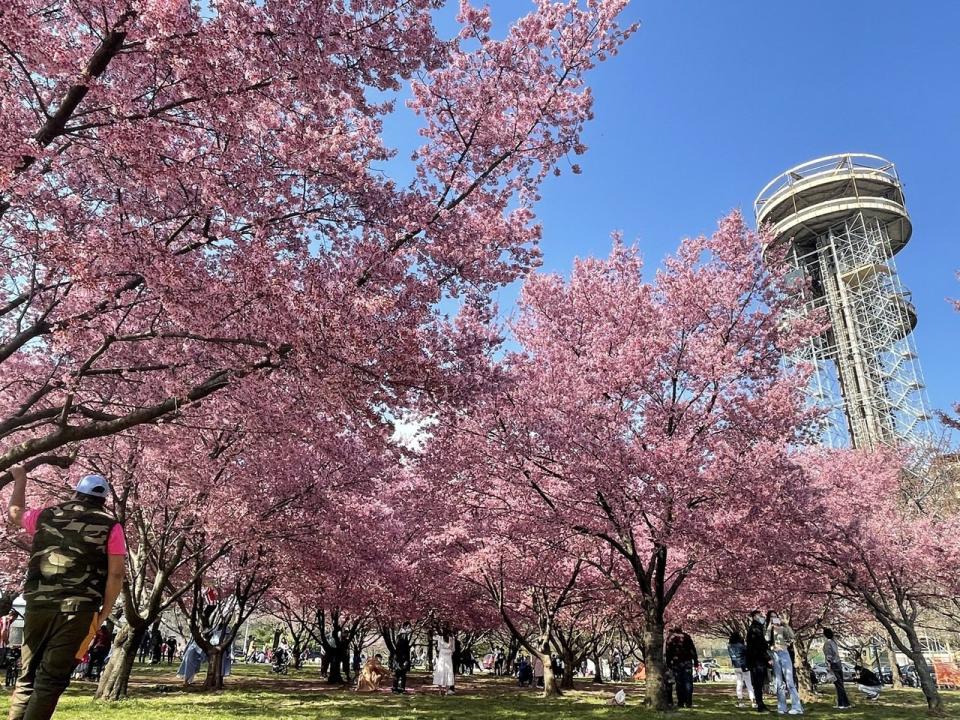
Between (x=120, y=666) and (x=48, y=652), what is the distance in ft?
37.1

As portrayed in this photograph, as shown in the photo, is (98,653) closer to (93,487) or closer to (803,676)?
(93,487)

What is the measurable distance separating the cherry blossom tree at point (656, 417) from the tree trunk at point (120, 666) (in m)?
7.82

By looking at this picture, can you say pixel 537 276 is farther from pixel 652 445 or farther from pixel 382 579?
pixel 382 579

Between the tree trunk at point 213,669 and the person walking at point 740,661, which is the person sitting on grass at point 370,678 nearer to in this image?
the tree trunk at point 213,669

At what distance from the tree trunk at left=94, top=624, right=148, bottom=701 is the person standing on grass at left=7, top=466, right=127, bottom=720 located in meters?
10.9

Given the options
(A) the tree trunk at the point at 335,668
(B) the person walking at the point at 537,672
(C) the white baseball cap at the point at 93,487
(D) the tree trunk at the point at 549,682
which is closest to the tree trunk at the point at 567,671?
(D) the tree trunk at the point at 549,682

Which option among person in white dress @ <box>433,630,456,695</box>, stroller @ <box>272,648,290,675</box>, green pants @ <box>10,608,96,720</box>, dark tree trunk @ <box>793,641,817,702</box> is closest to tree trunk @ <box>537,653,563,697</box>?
person in white dress @ <box>433,630,456,695</box>

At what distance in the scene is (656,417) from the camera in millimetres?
13297

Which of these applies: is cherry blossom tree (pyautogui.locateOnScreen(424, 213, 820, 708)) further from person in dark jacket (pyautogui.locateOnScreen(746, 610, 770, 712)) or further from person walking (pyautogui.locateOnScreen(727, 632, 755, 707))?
person walking (pyautogui.locateOnScreen(727, 632, 755, 707))

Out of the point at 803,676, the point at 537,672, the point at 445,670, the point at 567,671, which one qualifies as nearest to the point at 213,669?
the point at 445,670

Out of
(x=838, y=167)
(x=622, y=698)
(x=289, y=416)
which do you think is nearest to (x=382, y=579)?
(x=622, y=698)

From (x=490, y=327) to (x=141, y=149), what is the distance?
5576mm

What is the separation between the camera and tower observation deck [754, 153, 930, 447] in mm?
49812

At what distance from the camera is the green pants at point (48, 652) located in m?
3.78
